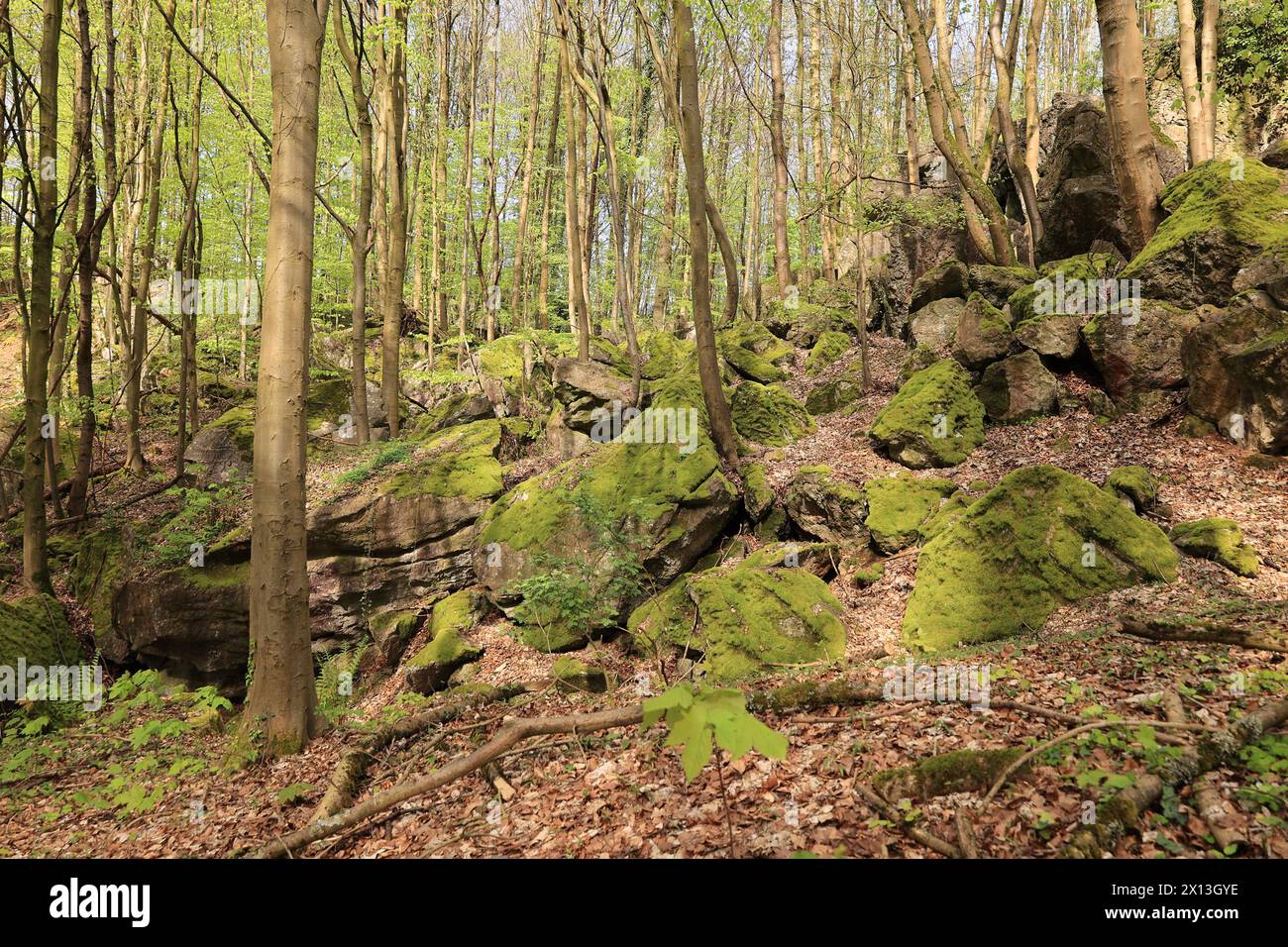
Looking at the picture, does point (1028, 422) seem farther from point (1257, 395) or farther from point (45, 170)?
point (45, 170)

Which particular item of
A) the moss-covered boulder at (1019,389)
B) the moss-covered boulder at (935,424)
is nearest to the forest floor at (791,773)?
the moss-covered boulder at (1019,389)

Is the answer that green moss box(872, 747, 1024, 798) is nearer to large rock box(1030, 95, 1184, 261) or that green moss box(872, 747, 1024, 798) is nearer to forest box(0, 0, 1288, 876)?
forest box(0, 0, 1288, 876)

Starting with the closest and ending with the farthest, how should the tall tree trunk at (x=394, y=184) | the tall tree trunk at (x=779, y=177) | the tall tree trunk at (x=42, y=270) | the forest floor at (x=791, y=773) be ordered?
the forest floor at (x=791, y=773)
the tall tree trunk at (x=42, y=270)
the tall tree trunk at (x=394, y=184)
the tall tree trunk at (x=779, y=177)

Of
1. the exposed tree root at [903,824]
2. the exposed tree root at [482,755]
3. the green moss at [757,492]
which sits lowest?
the exposed tree root at [482,755]

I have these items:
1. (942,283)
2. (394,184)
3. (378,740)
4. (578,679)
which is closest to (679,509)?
(578,679)

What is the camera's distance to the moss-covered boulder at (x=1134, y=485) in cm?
665

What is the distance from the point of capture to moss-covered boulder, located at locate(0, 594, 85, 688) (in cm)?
734

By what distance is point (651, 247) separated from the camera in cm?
3497

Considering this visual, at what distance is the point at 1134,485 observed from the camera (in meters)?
6.74

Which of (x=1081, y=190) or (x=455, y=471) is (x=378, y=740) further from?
(x=1081, y=190)

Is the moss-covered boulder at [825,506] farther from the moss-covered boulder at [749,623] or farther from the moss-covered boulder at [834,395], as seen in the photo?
the moss-covered boulder at [834,395]

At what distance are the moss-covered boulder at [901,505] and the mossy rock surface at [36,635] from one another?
1115 cm

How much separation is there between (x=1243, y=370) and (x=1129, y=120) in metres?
4.58
